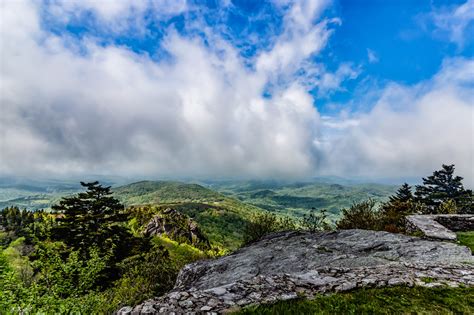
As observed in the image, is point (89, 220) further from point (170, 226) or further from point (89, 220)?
point (170, 226)

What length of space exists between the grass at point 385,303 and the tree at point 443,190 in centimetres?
8341

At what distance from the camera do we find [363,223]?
33.4 m

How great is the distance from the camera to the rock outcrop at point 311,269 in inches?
378

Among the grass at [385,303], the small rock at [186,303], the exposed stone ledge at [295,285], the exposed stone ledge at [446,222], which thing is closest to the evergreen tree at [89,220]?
the exposed stone ledge at [295,285]

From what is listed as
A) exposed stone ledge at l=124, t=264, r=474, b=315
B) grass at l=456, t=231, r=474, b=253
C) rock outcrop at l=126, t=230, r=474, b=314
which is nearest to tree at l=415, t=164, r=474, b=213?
grass at l=456, t=231, r=474, b=253

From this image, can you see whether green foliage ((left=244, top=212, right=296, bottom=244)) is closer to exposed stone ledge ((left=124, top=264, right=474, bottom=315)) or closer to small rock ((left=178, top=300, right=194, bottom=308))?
exposed stone ledge ((left=124, top=264, right=474, bottom=315))

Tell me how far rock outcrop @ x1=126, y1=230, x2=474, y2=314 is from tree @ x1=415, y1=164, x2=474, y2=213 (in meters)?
75.1

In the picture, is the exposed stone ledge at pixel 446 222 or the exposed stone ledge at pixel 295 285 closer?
the exposed stone ledge at pixel 295 285

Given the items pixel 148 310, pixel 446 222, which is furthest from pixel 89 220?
pixel 446 222

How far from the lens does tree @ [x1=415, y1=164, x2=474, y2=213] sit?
7774cm

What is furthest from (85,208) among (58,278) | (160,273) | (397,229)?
(397,229)

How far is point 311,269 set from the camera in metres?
14.9

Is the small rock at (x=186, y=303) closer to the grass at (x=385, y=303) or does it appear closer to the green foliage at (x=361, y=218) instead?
the grass at (x=385, y=303)

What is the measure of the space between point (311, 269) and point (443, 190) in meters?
94.8
